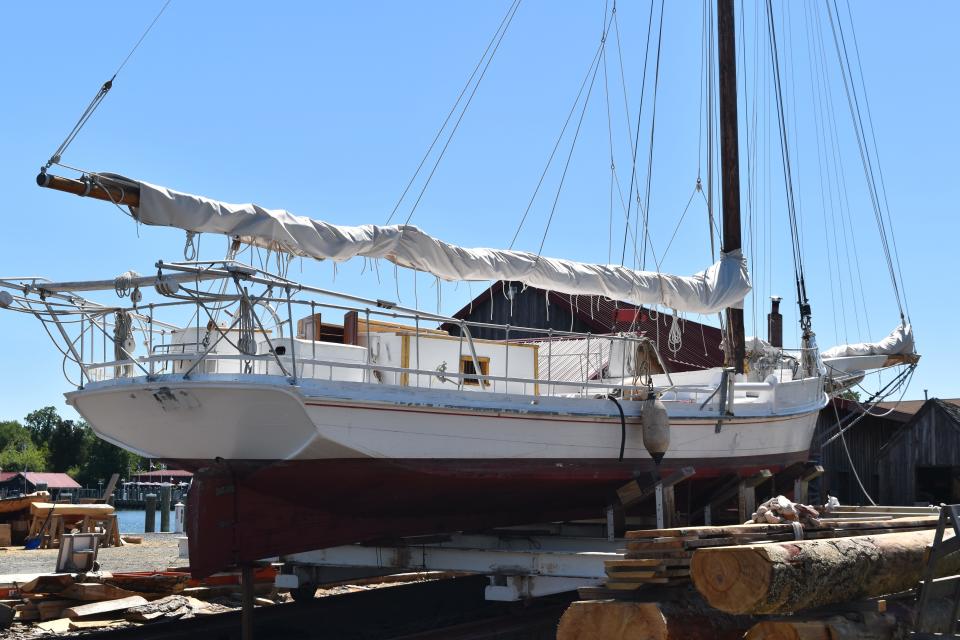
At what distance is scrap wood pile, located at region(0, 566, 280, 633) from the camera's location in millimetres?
10805

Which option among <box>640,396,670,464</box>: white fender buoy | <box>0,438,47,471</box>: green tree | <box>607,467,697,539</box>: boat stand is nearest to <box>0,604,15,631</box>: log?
<box>607,467,697,539</box>: boat stand

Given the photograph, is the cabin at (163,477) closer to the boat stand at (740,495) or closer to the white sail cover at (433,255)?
the white sail cover at (433,255)

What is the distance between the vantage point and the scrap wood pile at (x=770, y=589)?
6.21 metres

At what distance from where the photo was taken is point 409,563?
1027cm

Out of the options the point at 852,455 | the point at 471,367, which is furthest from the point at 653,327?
the point at 471,367

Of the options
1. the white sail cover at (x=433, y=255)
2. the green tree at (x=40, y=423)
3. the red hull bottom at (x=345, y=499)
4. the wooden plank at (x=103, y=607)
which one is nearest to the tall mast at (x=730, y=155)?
the white sail cover at (x=433, y=255)

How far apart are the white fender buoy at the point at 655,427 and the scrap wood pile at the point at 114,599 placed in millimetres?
5172

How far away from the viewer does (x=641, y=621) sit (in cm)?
641

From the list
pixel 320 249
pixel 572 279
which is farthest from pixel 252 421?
pixel 572 279

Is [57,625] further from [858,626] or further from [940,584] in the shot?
[940,584]

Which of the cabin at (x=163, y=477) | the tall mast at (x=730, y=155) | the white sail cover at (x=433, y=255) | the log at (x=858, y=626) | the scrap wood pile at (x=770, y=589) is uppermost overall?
the tall mast at (x=730, y=155)

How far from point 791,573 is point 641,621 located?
1012 millimetres

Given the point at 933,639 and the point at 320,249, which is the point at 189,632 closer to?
the point at 320,249

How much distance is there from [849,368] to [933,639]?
39.2 ft
